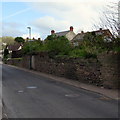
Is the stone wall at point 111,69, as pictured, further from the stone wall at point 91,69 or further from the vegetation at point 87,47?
the vegetation at point 87,47

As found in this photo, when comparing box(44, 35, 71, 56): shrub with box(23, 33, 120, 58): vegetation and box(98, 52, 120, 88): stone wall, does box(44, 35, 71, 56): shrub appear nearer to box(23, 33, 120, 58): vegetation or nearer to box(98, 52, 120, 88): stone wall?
box(23, 33, 120, 58): vegetation

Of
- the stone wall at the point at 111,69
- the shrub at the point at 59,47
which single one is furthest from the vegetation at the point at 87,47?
the stone wall at the point at 111,69

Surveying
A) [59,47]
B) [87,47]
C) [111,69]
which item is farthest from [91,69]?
[59,47]

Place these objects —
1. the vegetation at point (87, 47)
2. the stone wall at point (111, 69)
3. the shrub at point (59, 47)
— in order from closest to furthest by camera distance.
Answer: the stone wall at point (111, 69) < the vegetation at point (87, 47) < the shrub at point (59, 47)

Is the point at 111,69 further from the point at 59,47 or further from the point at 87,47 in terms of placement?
the point at 59,47

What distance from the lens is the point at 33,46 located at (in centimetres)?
3216

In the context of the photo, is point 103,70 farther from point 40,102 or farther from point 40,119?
point 40,119

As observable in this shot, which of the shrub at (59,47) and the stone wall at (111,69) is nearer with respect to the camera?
the stone wall at (111,69)

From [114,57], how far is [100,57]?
3.79 feet

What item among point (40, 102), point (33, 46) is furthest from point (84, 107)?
point (33, 46)

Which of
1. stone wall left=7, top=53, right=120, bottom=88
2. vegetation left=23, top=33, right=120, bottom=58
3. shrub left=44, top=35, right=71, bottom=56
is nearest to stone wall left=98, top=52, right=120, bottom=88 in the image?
stone wall left=7, top=53, right=120, bottom=88

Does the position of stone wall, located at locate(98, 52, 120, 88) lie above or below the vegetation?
below

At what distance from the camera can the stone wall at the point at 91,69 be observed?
40.6 feet

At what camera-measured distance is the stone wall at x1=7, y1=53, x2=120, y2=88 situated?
1237cm
